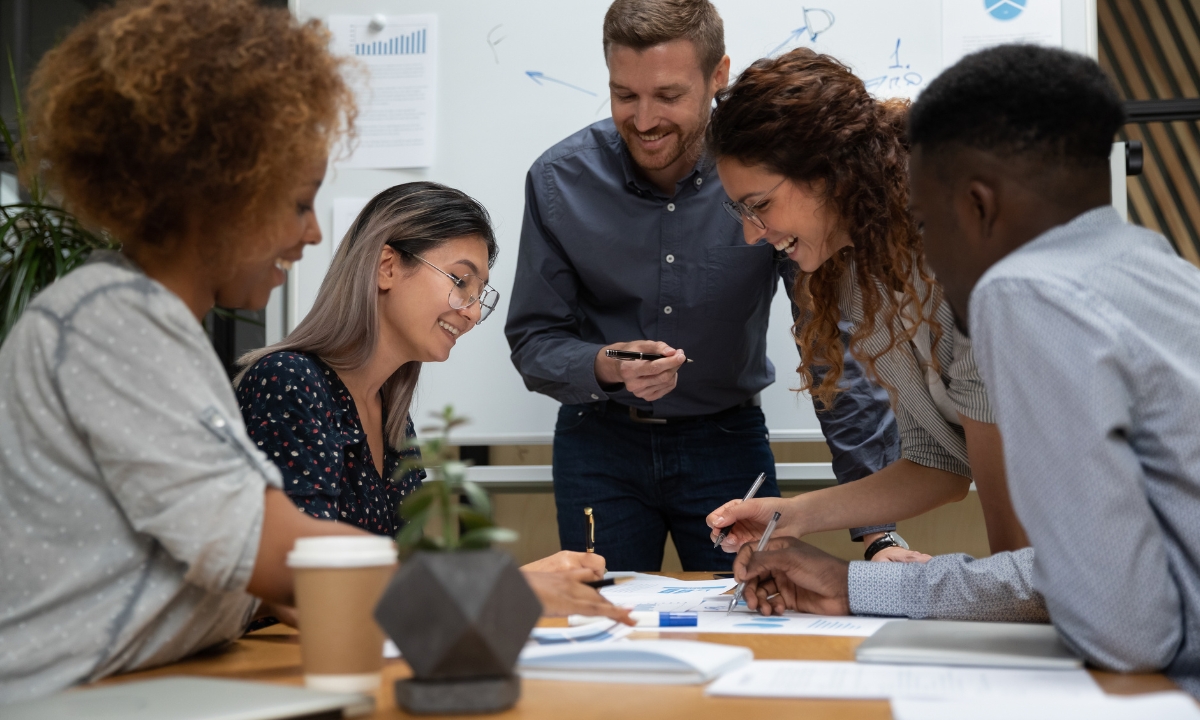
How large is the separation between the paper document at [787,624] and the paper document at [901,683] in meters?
0.24

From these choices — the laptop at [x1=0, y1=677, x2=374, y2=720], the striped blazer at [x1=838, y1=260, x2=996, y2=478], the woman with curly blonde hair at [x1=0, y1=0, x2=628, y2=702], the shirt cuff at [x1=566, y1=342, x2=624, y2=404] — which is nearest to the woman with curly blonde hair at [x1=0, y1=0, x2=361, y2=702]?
the woman with curly blonde hair at [x1=0, y1=0, x2=628, y2=702]

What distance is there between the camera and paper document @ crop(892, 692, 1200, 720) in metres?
0.73

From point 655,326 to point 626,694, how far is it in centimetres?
158

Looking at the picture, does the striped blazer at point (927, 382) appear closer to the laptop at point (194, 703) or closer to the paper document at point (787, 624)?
the paper document at point (787, 624)

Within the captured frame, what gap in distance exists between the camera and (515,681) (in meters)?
0.82

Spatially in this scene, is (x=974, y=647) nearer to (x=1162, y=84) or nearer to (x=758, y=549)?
(x=758, y=549)

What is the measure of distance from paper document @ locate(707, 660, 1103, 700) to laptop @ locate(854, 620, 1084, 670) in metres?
0.01

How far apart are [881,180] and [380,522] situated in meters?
0.99

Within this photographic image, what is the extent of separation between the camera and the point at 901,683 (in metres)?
0.90

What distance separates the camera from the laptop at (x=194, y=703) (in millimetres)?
748

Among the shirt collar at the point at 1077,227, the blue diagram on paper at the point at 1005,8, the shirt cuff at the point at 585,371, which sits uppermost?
the blue diagram on paper at the point at 1005,8

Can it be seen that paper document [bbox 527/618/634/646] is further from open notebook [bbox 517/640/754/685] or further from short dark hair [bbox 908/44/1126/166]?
short dark hair [bbox 908/44/1126/166]

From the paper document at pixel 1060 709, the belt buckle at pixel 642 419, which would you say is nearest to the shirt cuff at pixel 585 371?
the belt buckle at pixel 642 419

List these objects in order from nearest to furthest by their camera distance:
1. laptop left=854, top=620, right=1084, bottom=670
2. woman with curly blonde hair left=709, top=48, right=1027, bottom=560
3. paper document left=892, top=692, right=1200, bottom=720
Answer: paper document left=892, top=692, right=1200, bottom=720, laptop left=854, top=620, right=1084, bottom=670, woman with curly blonde hair left=709, top=48, right=1027, bottom=560
